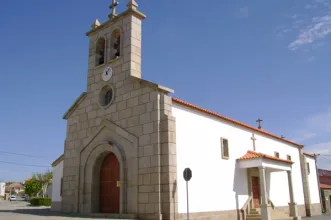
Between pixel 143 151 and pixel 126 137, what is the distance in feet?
4.24

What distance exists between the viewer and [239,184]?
58.7 ft

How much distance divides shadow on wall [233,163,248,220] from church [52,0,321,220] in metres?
0.05

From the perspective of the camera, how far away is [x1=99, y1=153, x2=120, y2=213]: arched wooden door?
1548 centimetres

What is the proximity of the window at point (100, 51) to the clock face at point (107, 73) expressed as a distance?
105 cm

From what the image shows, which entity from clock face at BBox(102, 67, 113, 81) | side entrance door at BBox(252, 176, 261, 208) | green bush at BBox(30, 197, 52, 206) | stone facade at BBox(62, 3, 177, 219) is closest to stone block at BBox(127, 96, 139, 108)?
stone facade at BBox(62, 3, 177, 219)

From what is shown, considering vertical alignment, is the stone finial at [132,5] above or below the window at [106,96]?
above

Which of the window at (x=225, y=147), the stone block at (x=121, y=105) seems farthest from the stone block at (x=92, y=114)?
the window at (x=225, y=147)

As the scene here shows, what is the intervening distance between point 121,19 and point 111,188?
8.45 metres

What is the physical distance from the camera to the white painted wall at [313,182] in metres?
26.8

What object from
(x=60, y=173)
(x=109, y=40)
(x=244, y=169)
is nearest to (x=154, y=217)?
(x=244, y=169)

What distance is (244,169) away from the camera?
1852 centimetres

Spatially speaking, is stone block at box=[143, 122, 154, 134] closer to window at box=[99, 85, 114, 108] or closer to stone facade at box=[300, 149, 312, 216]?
window at box=[99, 85, 114, 108]

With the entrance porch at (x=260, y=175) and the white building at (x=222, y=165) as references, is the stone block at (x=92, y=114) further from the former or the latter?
the entrance porch at (x=260, y=175)

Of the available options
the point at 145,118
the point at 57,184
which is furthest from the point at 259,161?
the point at 57,184
